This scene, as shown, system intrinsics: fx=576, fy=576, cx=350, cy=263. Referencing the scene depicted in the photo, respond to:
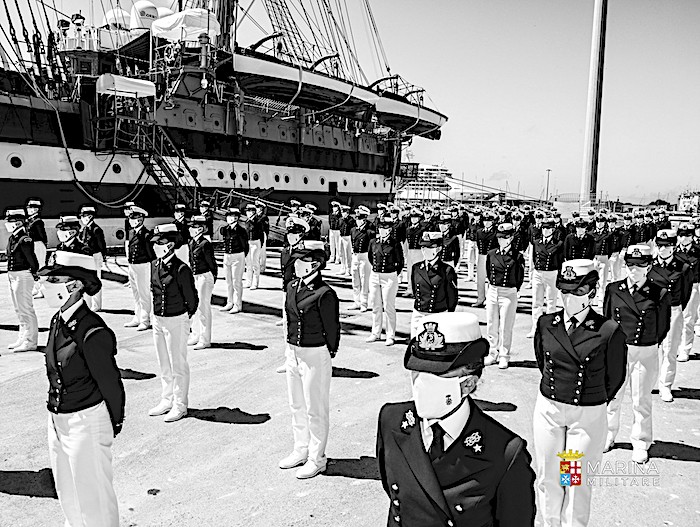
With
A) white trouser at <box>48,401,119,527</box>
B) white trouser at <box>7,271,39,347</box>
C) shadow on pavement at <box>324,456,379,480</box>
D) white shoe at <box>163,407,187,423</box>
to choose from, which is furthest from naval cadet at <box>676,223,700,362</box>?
white trouser at <box>7,271,39,347</box>

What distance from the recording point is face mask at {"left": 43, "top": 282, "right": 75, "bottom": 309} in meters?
4.14

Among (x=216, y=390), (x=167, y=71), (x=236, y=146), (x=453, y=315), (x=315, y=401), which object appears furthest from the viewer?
(x=236, y=146)

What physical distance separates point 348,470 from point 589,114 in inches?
1832

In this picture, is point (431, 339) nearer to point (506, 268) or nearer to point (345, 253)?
point (506, 268)

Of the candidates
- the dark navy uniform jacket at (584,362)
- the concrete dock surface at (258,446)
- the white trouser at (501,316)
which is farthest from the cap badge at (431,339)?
the white trouser at (501,316)

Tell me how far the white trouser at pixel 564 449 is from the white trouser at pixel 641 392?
1586 millimetres

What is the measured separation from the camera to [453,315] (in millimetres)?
2414

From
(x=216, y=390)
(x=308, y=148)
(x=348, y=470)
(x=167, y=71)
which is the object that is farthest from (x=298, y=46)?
(x=348, y=470)

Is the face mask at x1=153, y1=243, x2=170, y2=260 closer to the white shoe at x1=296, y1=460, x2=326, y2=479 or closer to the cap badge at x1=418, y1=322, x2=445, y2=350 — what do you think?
the white shoe at x1=296, y1=460, x2=326, y2=479

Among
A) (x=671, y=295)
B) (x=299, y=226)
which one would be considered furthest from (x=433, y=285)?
(x=671, y=295)

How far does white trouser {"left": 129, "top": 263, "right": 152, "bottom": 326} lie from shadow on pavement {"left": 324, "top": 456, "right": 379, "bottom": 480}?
6612mm

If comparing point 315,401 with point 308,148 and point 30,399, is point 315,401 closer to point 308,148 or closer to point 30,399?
point 30,399

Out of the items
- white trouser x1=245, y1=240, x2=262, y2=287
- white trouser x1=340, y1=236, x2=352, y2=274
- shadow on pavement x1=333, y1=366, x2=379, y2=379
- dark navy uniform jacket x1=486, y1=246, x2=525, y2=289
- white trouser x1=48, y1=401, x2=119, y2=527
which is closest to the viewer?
white trouser x1=48, y1=401, x2=119, y2=527

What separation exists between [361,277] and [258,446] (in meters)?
7.90
